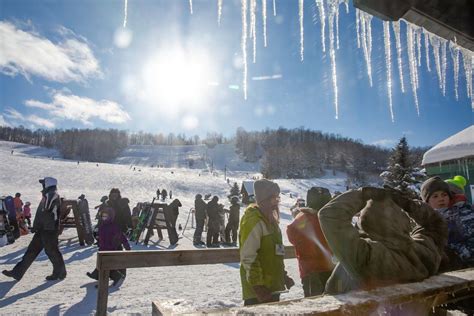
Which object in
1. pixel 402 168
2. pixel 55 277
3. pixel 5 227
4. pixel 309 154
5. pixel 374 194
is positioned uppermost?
pixel 309 154

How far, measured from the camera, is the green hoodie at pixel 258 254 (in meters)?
2.83

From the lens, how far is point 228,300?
564 cm

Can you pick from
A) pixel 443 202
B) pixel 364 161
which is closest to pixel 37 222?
pixel 443 202

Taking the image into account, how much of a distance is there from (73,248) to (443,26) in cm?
1144

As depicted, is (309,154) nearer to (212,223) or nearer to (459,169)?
(459,169)

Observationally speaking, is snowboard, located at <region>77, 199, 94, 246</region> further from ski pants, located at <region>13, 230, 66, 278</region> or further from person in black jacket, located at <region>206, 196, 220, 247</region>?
ski pants, located at <region>13, 230, 66, 278</region>

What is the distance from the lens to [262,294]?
8.89 feet

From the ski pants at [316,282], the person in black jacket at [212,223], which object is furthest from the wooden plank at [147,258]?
the person in black jacket at [212,223]

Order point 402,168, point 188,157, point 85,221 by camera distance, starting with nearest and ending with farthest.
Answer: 1. point 85,221
2. point 402,168
3. point 188,157

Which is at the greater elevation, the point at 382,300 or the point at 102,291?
the point at 382,300

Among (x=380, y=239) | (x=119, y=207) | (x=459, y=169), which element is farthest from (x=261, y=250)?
(x=459, y=169)

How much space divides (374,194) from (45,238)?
263 inches

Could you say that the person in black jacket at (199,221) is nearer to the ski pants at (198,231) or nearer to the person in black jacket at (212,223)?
the ski pants at (198,231)

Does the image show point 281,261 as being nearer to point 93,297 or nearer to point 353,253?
point 353,253
